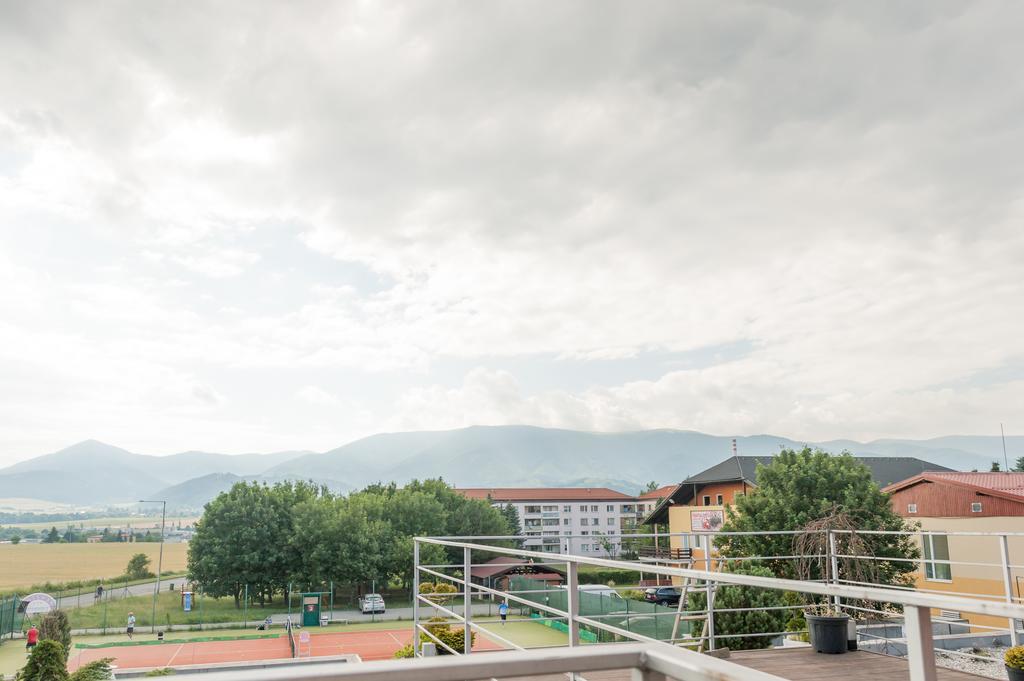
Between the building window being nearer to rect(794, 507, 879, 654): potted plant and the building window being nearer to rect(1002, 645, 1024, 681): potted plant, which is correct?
rect(794, 507, 879, 654): potted plant

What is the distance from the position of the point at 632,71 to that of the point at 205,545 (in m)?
45.9

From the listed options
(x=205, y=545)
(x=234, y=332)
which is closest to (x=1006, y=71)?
(x=205, y=545)

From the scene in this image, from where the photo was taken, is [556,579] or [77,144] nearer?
[77,144]

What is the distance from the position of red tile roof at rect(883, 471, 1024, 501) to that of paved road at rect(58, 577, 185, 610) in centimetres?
5608

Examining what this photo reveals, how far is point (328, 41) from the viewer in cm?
1473

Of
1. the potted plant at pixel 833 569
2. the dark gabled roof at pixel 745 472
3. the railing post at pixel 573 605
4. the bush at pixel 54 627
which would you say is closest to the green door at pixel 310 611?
the bush at pixel 54 627

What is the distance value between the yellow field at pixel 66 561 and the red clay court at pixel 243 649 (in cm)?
5373

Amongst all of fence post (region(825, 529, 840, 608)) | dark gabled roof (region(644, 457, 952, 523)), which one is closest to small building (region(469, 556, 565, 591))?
dark gabled roof (region(644, 457, 952, 523))

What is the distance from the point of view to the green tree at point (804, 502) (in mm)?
22984

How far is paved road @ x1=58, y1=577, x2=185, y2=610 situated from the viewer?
190ft

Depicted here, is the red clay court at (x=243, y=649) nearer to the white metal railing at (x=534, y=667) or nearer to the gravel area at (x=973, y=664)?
the gravel area at (x=973, y=664)

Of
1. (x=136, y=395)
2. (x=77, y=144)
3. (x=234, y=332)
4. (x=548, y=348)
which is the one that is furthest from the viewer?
(x=136, y=395)

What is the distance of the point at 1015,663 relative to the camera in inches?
213

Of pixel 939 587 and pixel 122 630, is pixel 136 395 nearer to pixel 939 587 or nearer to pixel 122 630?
pixel 122 630
